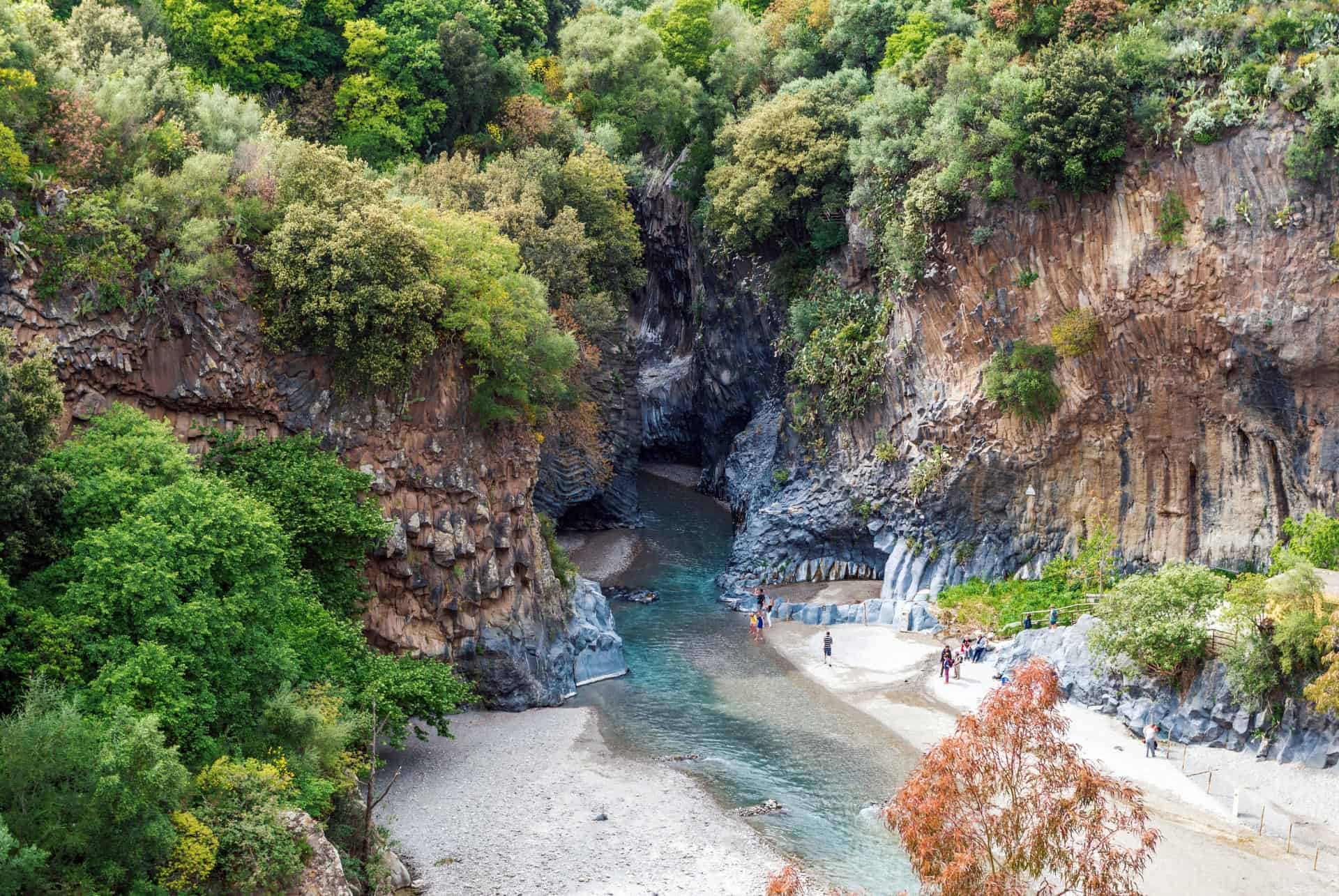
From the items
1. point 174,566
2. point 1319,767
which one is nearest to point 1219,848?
point 1319,767

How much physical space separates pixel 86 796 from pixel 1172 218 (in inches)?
1437

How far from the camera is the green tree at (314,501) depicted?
3080 cm

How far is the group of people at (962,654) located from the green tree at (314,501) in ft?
63.1

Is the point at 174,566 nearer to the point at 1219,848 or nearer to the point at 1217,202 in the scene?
the point at 1219,848

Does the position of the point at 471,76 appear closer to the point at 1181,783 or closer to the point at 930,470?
the point at 930,470

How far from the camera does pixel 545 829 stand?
28797 millimetres

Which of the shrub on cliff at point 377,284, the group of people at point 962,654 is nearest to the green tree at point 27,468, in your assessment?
the shrub on cliff at point 377,284

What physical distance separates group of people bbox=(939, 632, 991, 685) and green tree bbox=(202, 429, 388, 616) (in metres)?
19.2

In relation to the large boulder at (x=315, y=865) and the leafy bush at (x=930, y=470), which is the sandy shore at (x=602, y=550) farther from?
the large boulder at (x=315, y=865)

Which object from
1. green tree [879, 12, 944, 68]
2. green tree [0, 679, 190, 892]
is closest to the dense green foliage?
green tree [0, 679, 190, 892]

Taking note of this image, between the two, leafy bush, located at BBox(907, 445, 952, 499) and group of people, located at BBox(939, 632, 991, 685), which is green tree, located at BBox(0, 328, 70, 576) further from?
leafy bush, located at BBox(907, 445, 952, 499)

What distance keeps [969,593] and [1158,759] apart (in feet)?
42.8

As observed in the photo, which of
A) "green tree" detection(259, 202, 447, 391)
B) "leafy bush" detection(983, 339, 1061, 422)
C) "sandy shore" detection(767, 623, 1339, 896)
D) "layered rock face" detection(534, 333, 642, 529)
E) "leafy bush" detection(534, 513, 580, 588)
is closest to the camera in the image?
"sandy shore" detection(767, 623, 1339, 896)

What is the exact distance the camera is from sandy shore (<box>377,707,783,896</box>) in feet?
87.2
